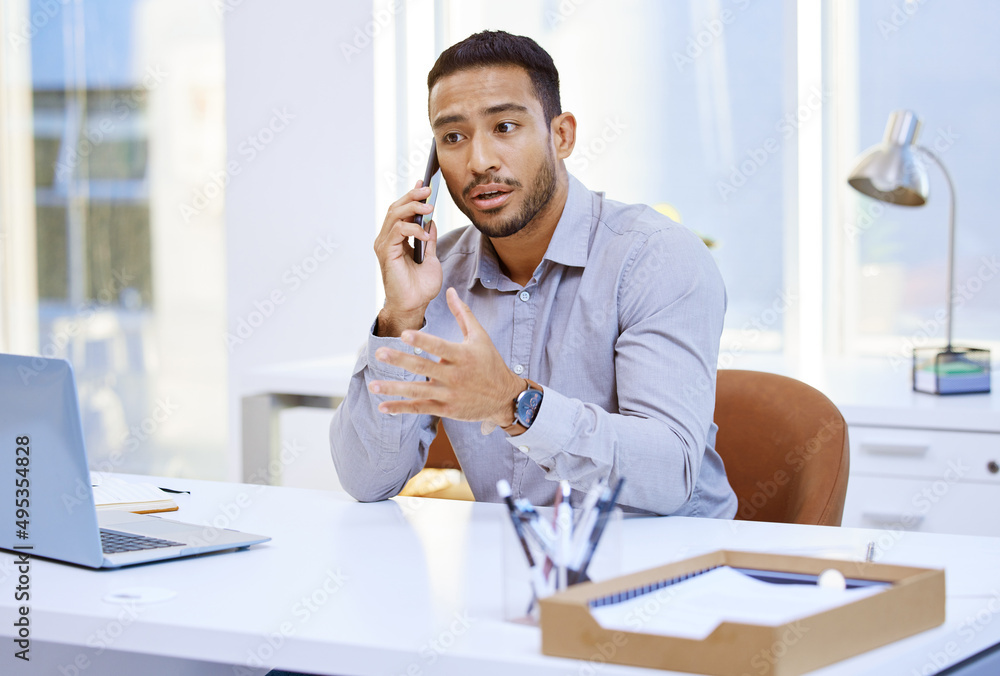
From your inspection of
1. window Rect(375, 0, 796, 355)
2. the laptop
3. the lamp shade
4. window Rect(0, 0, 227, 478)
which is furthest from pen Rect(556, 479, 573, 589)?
window Rect(0, 0, 227, 478)

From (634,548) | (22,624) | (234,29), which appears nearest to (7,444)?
(22,624)

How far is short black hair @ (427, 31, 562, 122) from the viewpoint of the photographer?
62.5 inches

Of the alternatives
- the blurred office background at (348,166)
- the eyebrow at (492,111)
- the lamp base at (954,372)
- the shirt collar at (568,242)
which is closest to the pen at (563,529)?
the shirt collar at (568,242)

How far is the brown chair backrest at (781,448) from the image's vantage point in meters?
1.40

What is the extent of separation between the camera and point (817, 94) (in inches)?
120

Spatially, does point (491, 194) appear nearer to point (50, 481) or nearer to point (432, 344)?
point (432, 344)

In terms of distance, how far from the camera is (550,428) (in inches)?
46.3

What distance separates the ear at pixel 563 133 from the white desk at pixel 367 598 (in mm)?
694

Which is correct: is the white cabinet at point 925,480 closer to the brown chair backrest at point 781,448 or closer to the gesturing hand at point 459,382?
the brown chair backrest at point 781,448

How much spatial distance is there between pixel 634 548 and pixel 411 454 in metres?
0.47

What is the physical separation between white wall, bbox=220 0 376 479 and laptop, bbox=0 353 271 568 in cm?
236

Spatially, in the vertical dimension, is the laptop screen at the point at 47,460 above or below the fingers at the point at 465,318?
below

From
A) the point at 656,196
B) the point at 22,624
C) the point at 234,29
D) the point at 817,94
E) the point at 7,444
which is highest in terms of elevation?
the point at 234,29

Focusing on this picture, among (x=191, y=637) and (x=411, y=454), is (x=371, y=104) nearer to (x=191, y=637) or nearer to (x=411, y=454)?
(x=411, y=454)
